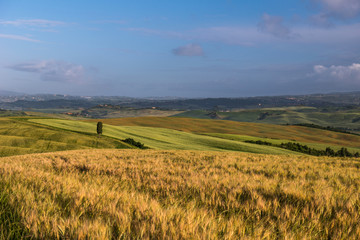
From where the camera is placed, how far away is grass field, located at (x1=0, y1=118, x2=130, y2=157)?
44.0 metres

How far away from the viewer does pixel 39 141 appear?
49.6 metres

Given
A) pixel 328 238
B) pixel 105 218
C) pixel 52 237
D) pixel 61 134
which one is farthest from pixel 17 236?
pixel 61 134

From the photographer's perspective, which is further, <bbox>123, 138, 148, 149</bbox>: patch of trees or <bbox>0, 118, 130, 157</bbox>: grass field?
<bbox>123, 138, 148, 149</bbox>: patch of trees

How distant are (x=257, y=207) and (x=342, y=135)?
131280 millimetres

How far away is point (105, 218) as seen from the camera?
2.76 meters

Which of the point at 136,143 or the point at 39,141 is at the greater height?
the point at 39,141

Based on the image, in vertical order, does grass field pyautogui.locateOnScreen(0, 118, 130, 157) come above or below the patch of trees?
above

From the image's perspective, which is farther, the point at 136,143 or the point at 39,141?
the point at 136,143

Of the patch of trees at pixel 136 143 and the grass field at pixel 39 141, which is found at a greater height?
the grass field at pixel 39 141

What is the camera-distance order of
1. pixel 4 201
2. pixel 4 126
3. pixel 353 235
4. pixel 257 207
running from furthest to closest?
pixel 4 126, pixel 257 207, pixel 4 201, pixel 353 235

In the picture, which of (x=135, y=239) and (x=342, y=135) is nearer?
(x=135, y=239)

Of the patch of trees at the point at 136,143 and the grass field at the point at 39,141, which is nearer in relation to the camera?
the grass field at the point at 39,141

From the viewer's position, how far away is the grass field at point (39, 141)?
44.0m

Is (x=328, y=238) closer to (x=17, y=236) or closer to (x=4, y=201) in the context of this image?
(x=17, y=236)
